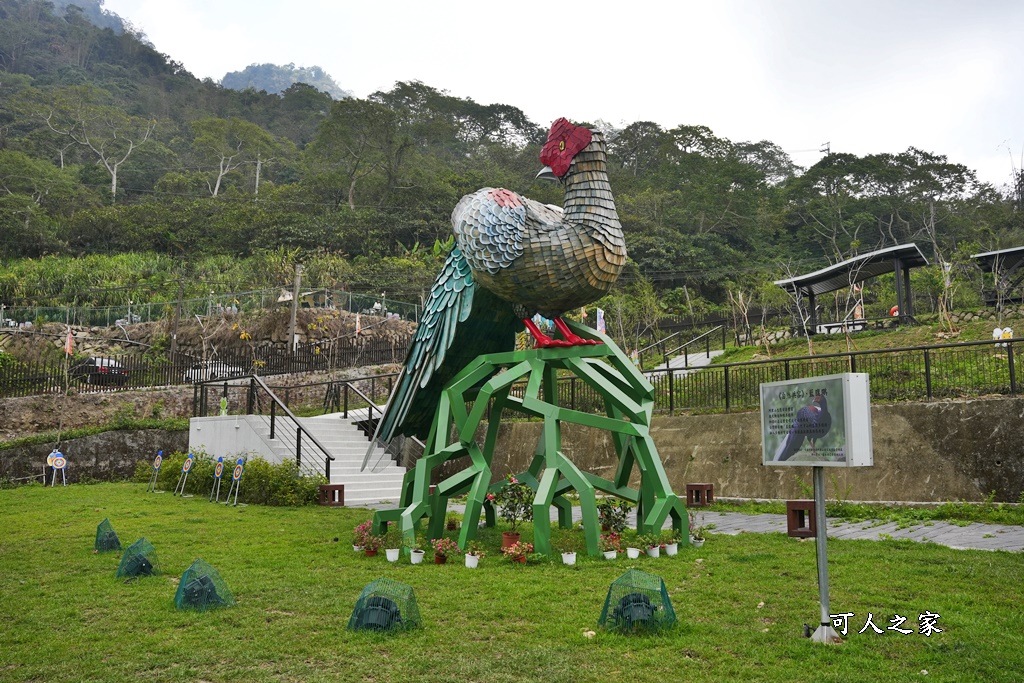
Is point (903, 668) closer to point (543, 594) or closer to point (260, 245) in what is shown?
point (543, 594)

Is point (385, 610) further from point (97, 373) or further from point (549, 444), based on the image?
point (97, 373)

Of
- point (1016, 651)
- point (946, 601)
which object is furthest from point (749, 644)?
point (946, 601)

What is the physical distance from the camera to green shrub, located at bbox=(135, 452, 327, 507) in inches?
561

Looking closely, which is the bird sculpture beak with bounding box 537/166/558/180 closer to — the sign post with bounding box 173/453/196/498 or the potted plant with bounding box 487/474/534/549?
the potted plant with bounding box 487/474/534/549

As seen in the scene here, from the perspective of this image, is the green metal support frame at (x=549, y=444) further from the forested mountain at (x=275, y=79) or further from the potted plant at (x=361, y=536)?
the forested mountain at (x=275, y=79)

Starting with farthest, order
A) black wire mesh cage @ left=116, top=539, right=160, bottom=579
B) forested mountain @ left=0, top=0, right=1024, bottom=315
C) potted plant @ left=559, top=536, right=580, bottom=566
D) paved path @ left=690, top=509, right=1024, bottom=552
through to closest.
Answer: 1. forested mountain @ left=0, top=0, right=1024, bottom=315
2. paved path @ left=690, top=509, right=1024, bottom=552
3. potted plant @ left=559, top=536, right=580, bottom=566
4. black wire mesh cage @ left=116, top=539, right=160, bottom=579

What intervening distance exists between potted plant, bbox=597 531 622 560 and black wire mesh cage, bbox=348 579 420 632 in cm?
313

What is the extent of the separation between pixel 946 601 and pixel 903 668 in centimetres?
170

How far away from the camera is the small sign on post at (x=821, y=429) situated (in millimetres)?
4910

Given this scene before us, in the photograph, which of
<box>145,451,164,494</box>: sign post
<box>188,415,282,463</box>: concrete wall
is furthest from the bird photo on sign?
<box>145,451,164,494</box>: sign post

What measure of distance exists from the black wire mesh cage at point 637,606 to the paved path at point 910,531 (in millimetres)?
4583

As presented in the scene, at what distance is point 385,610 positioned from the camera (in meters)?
5.68

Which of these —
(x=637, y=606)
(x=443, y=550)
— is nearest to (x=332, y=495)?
(x=443, y=550)

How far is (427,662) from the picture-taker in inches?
195
